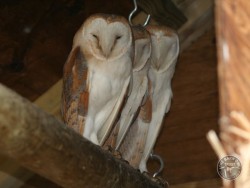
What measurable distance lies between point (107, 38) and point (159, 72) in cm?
27

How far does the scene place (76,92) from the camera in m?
1.60

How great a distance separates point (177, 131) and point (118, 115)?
70 cm

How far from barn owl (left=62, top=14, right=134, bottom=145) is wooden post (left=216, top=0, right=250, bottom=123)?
3.57 feet

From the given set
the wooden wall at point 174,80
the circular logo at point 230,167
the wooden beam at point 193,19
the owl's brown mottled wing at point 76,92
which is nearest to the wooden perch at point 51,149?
the owl's brown mottled wing at point 76,92

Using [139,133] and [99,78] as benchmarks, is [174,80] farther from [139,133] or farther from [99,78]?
[99,78]

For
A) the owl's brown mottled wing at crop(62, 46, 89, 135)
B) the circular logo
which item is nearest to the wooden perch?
the owl's brown mottled wing at crop(62, 46, 89, 135)

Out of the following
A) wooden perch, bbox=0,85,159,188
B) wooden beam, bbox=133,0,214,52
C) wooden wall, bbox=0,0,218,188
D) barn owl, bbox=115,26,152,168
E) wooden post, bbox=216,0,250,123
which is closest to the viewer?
wooden post, bbox=216,0,250,123

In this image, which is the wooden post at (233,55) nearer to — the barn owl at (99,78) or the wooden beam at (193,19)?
the barn owl at (99,78)

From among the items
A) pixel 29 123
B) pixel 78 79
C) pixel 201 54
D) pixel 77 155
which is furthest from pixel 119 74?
pixel 201 54

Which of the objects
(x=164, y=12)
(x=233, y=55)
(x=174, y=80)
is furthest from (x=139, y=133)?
(x=233, y=55)

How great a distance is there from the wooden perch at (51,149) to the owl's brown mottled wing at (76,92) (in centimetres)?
33

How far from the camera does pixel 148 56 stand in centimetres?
173

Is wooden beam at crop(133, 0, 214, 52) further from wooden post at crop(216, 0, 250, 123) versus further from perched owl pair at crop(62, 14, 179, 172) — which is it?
wooden post at crop(216, 0, 250, 123)

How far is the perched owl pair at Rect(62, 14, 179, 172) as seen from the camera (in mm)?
1599
